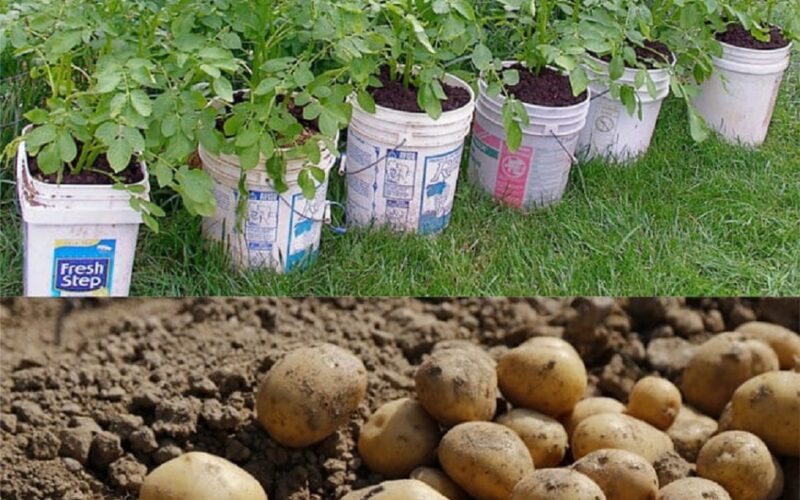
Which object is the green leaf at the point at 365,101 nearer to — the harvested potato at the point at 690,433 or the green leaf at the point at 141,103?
the green leaf at the point at 141,103

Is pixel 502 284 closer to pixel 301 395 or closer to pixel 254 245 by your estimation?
pixel 254 245

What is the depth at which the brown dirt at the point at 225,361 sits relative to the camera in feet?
6.97

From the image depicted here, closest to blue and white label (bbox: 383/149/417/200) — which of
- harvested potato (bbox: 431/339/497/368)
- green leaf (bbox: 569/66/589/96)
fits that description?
green leaf (bbox: 569/66/589/96)

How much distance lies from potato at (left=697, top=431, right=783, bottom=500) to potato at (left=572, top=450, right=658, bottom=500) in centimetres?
13

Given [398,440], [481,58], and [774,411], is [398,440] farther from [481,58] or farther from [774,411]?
[481,58]

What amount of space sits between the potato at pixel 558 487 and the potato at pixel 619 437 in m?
0.20

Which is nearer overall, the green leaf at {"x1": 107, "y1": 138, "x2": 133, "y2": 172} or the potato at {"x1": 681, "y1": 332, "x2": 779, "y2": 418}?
the potato at {"x1": 681, "y1": 332, "x2": 779, "y2": 418}

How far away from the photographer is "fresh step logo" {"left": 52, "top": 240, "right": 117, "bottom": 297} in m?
2.68

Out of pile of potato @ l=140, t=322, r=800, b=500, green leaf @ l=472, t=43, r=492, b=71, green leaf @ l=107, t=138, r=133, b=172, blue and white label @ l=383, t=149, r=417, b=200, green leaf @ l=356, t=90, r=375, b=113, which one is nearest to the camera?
pile of potato @ l=140, t=322, r=800, b=500

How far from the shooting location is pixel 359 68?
268 centimetres

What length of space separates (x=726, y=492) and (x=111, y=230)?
1.46 meters

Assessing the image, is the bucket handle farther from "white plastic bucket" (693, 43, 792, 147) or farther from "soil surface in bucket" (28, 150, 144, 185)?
"white plastic bucket" (693, 43, 792, 147)

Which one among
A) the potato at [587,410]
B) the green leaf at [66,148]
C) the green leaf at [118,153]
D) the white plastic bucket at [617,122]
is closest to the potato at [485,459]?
the potato at [587,410]

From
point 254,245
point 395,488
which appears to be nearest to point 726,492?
point 395,488
